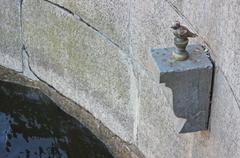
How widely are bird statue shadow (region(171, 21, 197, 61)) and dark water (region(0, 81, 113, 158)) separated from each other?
1600 mm

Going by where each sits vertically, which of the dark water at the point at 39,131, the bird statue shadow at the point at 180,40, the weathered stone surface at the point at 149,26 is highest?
the bird statue shadow at the point at 180,40

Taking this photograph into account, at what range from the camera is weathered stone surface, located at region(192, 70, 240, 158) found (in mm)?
1947

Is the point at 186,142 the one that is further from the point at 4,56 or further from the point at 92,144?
the point at 4,56

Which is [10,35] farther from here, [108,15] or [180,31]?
[180,31]

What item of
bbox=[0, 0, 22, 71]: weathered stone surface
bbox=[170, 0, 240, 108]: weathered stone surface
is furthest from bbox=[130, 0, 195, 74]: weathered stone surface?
bbox=[0, 0, 22, 71]: weathered stone surface

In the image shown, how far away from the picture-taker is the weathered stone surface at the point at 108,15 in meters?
3.13

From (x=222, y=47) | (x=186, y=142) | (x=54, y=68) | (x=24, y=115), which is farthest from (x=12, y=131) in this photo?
(x=222, y=47)

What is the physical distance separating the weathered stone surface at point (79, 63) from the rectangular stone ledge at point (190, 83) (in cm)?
101

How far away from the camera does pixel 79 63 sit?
12.0 ft

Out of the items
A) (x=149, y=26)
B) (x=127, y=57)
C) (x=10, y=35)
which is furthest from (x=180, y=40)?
(x=10, y=35)

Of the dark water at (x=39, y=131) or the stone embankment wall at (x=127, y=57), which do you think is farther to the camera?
the dark water at (x=39, y=131)

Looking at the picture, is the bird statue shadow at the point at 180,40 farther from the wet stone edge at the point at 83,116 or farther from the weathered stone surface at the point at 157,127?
the wet stone edge at the point at 83,116

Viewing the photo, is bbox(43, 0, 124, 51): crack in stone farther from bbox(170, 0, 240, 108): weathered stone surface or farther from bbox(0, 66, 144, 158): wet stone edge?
bbox(170, 0, 240, 108): weathered stone surface

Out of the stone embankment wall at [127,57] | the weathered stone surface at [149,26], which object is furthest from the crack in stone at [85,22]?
the weathered stone surface at [149,26]
